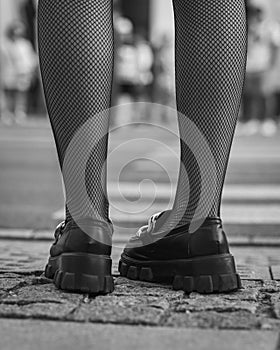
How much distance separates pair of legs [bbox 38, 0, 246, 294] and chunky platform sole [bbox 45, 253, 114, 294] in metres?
0.12

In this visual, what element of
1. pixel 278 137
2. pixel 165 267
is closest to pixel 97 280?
pixel 165 267

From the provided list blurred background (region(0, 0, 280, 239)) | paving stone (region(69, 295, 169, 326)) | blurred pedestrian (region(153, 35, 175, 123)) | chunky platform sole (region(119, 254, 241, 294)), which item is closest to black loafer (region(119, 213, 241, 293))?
chunky platform sole (region(119, 254, 241, 294))

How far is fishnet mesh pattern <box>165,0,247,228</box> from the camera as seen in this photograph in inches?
82.1

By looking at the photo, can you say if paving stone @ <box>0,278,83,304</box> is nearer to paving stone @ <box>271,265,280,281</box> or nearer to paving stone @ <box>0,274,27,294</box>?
paving stone @ <box>0,274,27,294</box>

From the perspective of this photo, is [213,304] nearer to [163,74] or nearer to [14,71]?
[14,71]

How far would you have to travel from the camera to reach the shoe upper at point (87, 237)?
1.97 meters

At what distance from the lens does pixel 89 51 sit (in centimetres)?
202

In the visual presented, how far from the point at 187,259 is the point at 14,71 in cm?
1381

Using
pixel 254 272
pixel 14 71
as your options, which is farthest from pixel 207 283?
pixel 14 71

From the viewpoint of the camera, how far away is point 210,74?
6.88 ft

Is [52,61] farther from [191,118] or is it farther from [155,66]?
[155,66]

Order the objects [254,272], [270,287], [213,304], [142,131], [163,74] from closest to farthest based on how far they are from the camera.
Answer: [213,304] → [270,287] → [254,272] → [142,131] → [163,74]

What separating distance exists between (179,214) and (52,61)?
0.47 meters

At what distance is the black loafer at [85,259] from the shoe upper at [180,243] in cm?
15
